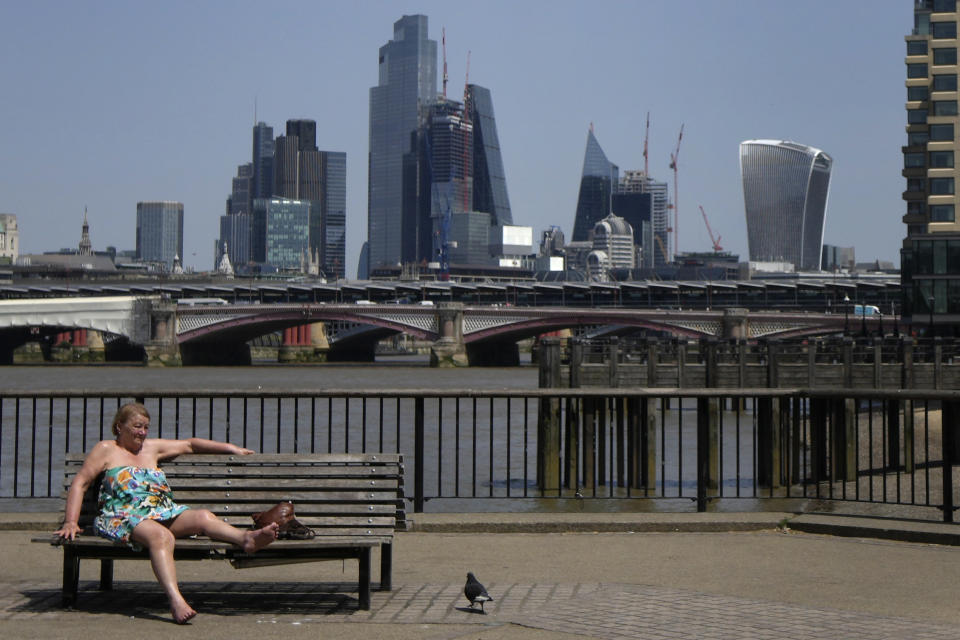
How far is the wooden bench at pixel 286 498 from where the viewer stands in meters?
8.90

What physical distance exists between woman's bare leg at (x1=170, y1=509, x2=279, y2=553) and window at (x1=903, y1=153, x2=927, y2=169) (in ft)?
318

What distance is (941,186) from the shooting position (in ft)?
276

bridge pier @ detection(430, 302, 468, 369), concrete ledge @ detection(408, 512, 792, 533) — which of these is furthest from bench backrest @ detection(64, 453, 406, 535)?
bridge pier @ detection(430, 302, 468, 369)

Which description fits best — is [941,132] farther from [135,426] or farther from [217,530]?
[217,530]

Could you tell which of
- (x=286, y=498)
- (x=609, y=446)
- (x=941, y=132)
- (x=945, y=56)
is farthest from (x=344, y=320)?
(x=286, y=498)

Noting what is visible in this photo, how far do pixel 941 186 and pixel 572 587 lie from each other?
3139 inches

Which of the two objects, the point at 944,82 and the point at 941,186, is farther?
the point at 944,82

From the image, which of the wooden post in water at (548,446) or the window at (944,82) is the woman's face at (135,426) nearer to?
the wooden post in water at (548,446)

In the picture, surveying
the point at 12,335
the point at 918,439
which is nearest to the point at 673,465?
the point at 918,439

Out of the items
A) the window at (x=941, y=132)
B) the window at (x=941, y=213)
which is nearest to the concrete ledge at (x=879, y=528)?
the window at (x=941, y=213)

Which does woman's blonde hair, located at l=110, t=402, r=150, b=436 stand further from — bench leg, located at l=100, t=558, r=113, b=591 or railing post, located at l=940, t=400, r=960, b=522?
railing post, located at l=940, t=400, r=960, b=522

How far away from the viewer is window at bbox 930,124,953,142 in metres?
83.9

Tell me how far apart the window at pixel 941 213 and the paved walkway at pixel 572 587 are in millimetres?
76131

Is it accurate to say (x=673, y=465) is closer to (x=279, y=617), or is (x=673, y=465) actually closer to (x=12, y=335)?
(x=279, y=617)
